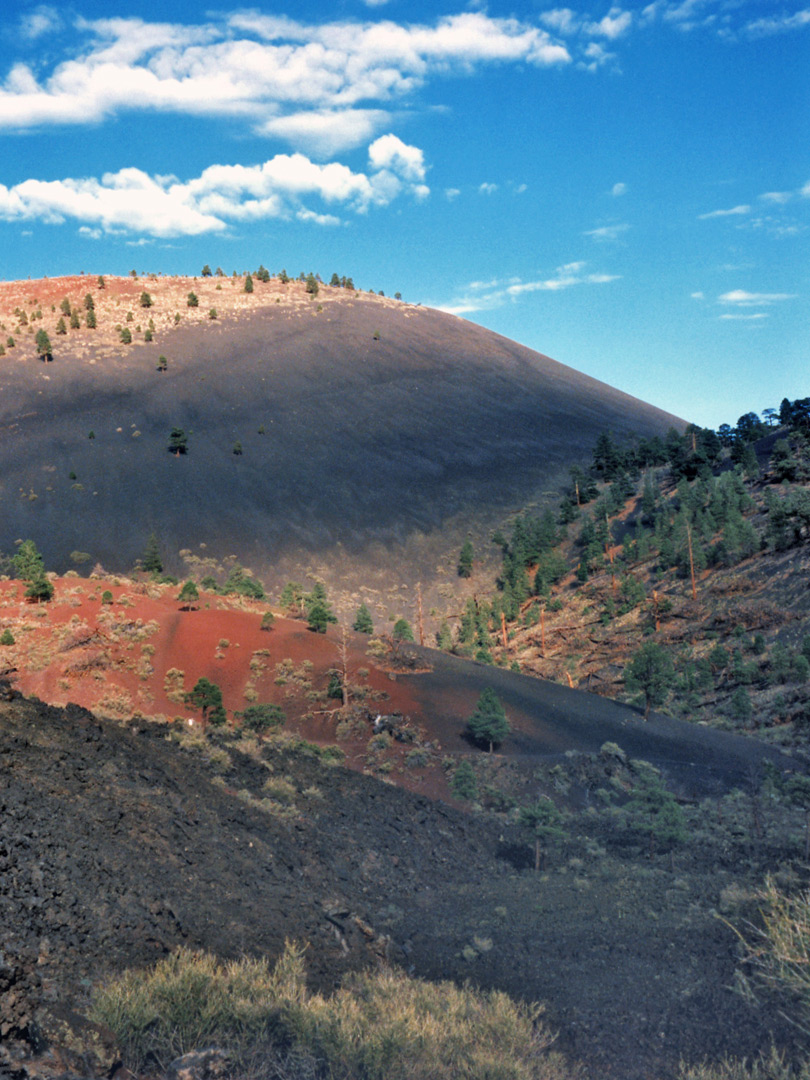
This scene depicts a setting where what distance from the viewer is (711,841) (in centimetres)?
2297

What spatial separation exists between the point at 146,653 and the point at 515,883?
19465 mm

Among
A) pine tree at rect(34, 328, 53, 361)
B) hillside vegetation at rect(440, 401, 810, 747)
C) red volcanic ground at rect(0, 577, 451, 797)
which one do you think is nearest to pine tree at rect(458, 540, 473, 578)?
hillside vegetation at rect(440, 401, 810, 747)

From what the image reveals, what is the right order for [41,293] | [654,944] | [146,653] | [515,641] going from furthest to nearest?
[41,293], [515,641], [146,653], [654,944]

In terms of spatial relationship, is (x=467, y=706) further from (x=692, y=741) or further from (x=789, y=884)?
(x=789, y=884)

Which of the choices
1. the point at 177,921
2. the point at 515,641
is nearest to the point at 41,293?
the point at 515,641

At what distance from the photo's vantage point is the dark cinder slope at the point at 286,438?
79.7 meters

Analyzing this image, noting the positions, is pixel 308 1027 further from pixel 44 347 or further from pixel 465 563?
pixel 44 347

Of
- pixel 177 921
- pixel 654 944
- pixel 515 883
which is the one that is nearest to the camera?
pixel 177 921

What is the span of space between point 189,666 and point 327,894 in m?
18.4

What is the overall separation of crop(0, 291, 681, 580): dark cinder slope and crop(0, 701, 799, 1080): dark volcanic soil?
56.3 meters

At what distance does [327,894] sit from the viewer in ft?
51.1

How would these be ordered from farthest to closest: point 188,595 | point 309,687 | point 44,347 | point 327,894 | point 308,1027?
point 44,347 → point 188,595 → point 309,687 → point 327,894 → point 308,1027

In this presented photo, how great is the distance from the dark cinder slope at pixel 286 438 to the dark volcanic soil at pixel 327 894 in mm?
56343

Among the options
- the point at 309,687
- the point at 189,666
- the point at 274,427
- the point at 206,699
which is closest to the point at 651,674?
the point at 309,687
